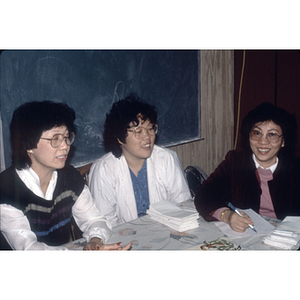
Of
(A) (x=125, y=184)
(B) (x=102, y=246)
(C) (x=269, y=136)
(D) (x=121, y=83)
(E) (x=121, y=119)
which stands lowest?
(B) (x=102, y=246)

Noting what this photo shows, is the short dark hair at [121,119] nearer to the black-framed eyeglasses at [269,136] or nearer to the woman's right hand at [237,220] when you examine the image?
the black-framed eyeglasses at [269,136]

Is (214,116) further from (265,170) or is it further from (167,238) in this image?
(167,238)

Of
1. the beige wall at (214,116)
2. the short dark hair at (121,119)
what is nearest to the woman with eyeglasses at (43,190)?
the short dark hair at (121,119)

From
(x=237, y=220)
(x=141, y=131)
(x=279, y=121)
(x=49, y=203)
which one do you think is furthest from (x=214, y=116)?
(x=49, y=203)

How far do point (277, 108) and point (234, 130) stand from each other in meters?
0.92

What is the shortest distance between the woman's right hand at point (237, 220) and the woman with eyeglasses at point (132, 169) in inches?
23.3

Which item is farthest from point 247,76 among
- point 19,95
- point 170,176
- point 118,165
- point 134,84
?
point 19,95

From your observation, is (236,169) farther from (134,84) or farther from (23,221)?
(23,221)

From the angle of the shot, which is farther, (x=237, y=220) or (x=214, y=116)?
(x=214, y=116)

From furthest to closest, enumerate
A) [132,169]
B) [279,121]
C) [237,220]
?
1. [132,169]
2. [279,121]
3. [237,220]

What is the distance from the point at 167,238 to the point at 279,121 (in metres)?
1.10

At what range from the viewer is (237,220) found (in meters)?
1.65

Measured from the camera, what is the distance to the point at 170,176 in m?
2.36

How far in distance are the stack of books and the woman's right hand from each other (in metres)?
0.18
